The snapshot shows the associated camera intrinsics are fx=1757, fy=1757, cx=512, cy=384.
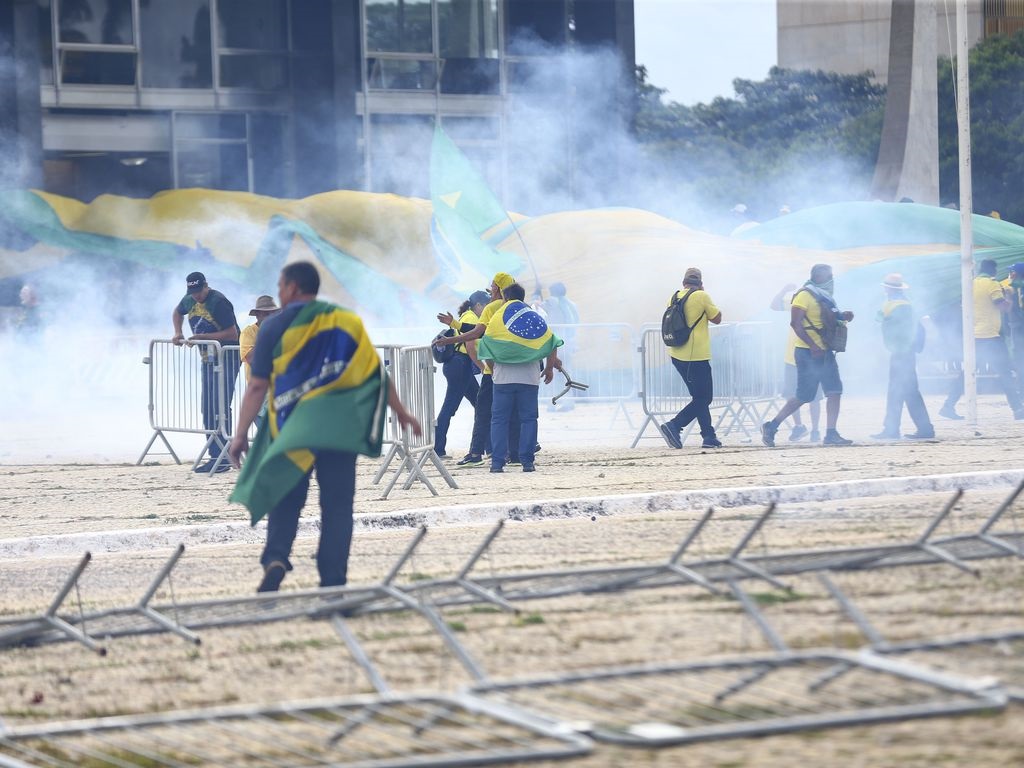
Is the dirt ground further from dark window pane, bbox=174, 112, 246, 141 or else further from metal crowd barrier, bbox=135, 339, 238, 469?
dark window pane, bbox=174, 112, 246, 141

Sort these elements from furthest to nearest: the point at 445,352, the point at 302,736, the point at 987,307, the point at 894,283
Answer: the point at 987,307
the point at 894,283
the point at 445,352
the point at 302,736

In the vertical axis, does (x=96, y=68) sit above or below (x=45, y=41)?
below

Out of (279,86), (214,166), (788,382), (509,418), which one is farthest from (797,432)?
(279,86)

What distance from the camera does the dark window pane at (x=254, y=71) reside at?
1356 inches

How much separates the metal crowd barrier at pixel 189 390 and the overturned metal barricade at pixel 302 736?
356 inches

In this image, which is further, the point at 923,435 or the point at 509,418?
the point at 923,435

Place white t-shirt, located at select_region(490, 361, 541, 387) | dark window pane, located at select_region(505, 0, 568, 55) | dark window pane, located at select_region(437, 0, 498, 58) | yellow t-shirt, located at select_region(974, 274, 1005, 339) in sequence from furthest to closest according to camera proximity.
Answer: dark window pane, located at select_region(505, 0, 568, 55), dark window pane, located at select_region(437, 0, 498, 58), yellow t-shirt, located at select_region(974, 274, 1005, 339), white t-shirt, located at select_region(490, 361, 541, 387)

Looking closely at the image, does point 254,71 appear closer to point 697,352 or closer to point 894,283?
point 894,283

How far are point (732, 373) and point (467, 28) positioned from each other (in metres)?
21.4

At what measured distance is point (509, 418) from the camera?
13945 mm

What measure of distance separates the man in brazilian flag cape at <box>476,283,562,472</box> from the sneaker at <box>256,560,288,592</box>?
20.2ft

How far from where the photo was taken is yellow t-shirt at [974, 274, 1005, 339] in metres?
18.1

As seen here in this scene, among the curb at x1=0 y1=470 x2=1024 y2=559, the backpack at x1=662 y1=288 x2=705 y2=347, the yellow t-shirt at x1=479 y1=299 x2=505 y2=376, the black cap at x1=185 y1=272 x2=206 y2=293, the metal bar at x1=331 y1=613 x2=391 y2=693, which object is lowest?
the curb at x1=0 y1=470 x2=1024 y2=559

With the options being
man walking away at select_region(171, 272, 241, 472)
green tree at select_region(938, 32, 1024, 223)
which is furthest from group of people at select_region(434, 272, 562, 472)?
green tree at select_region(938, 32, 1024, 223)
